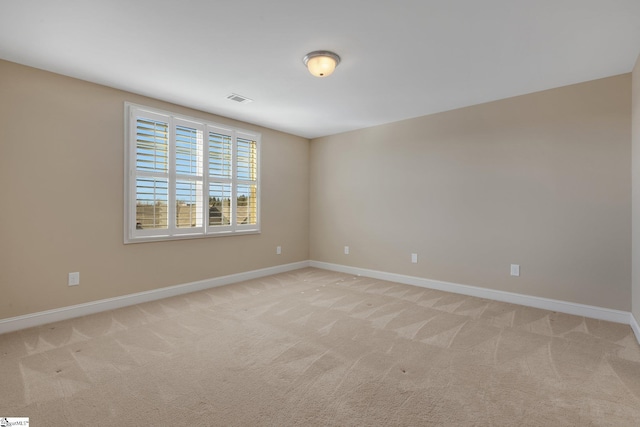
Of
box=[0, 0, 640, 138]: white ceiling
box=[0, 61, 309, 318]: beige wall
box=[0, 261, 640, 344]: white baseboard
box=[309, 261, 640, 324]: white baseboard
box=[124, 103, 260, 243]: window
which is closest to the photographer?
box=[0, 0, 640, 138]: white ceiling

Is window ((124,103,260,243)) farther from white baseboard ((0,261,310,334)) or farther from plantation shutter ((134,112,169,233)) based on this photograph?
white baseboard ((0,261,310,334))

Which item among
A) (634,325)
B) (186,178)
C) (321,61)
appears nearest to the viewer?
(321,61)

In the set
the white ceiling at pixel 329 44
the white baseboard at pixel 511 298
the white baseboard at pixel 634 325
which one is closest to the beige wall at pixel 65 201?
the white ceiling at pixel 329 44

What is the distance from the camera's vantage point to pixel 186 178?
3.96 meters

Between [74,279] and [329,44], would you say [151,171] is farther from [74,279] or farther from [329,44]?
[329,44]

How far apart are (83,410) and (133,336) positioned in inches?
40.3

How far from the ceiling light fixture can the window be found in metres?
2.15

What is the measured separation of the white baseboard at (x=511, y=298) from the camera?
3.04 meters

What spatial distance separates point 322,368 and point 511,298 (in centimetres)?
273

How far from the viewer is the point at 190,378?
2.01 m

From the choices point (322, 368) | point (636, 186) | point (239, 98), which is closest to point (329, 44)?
point (239, 98)

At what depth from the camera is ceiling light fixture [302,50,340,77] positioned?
259cm

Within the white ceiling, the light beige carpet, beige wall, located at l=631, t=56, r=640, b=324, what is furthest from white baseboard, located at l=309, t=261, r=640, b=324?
the white ceiling

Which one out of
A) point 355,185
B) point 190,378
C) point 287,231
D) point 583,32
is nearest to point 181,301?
point 190,378
